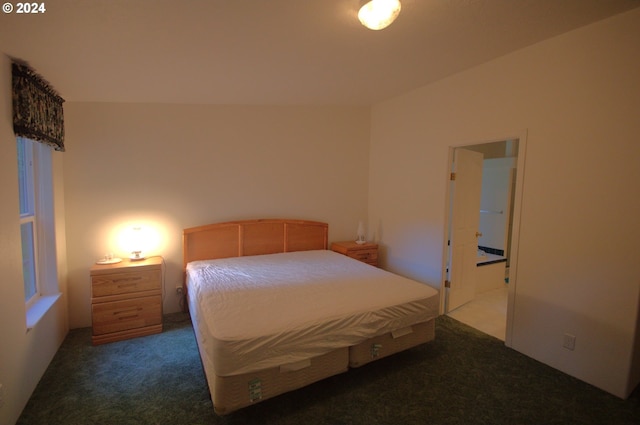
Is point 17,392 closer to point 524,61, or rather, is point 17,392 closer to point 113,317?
point 113,317

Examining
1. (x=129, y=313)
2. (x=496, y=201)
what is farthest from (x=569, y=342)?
(x=129, y=313)

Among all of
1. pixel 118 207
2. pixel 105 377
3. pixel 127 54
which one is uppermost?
pixel 127 54

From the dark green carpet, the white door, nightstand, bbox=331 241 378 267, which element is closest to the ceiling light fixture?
the white door

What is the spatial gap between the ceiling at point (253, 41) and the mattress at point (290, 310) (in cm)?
180

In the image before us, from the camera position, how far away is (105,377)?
7.34ft

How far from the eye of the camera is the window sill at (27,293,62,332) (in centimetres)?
214

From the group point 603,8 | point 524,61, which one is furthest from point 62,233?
point 603,8

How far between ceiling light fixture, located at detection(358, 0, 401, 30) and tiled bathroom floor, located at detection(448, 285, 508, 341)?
9.72 ft

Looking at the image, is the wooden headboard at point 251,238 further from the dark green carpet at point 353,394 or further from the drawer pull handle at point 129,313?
the dark green carpet at point 353,394

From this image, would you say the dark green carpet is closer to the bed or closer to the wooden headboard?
the bed

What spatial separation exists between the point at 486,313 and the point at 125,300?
389 centimetres

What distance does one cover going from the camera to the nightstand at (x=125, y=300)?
8.83ft

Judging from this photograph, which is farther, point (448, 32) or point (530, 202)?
point (530, 202)

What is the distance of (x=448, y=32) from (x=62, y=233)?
12.5ft
